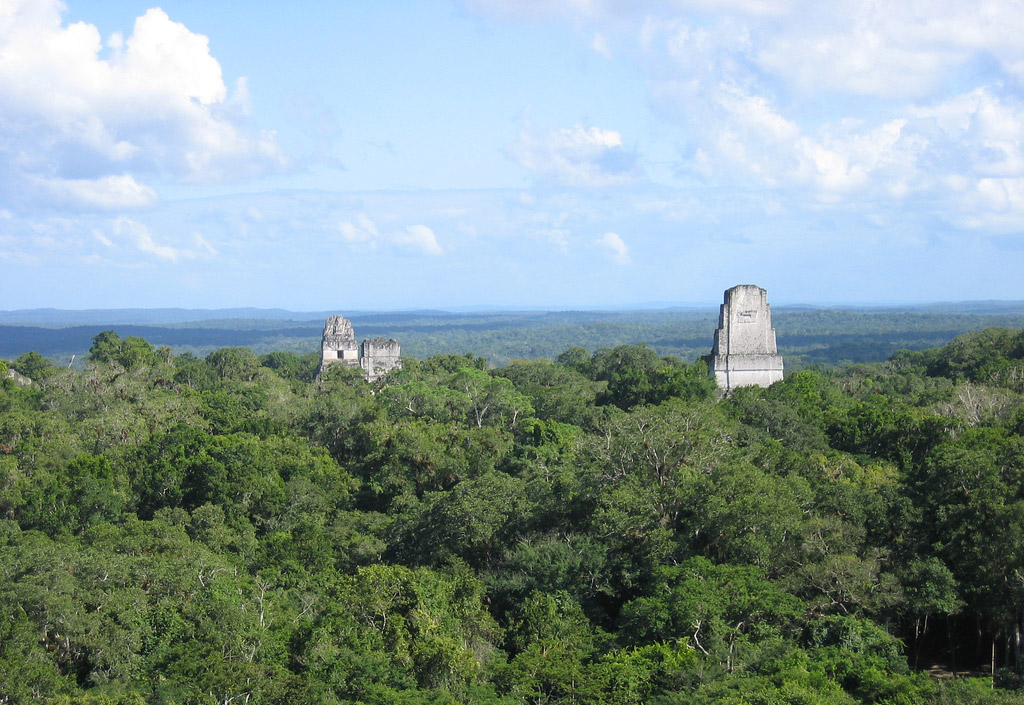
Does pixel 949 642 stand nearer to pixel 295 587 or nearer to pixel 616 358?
pixel 295 587

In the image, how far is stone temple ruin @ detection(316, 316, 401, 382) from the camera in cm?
5309

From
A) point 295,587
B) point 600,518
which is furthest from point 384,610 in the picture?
point 600,518

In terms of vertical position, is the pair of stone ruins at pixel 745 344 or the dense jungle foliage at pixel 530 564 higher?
the pair of stone ruins at pixel 745 344

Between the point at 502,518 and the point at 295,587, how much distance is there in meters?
4.51

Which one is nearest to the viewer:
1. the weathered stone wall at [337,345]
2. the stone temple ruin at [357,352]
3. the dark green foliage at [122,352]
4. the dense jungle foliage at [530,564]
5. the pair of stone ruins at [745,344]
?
the dense jungle foliage at [530,564]

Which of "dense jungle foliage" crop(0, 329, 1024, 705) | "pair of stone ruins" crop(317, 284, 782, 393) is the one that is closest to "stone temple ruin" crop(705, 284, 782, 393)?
"pair of stone ruins" crop(317, 284, 782, 393)

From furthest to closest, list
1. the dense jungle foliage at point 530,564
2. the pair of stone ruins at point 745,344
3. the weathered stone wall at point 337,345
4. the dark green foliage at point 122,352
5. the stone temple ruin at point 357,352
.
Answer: the weathered stone wall at point 337,345, the dark green foliage at point 122,352, the stone temple ruin at point 357,352, the pair of stone ruins at point 745,344, the dense jungle foliage at point 530,564

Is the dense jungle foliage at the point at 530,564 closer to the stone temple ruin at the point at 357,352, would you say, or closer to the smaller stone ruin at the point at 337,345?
the stone temple ruin at the point at 357,352

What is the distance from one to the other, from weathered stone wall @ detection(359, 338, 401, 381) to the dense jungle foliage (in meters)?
20.4

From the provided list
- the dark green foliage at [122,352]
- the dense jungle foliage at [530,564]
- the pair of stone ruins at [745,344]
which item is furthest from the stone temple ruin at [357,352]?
the dense jungle foliage at [530,564]

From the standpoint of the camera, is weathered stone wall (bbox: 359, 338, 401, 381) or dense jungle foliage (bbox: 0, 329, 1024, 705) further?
weathered stone wall (bbox: 359, 338, 401, 381)

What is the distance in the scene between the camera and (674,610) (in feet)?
61.5

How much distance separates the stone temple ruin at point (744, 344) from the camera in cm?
4266

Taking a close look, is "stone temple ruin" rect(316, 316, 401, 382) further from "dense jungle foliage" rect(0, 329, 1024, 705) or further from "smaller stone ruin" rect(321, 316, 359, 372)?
"dense jungle foliage" rect(0, 329, 1024, 705)
